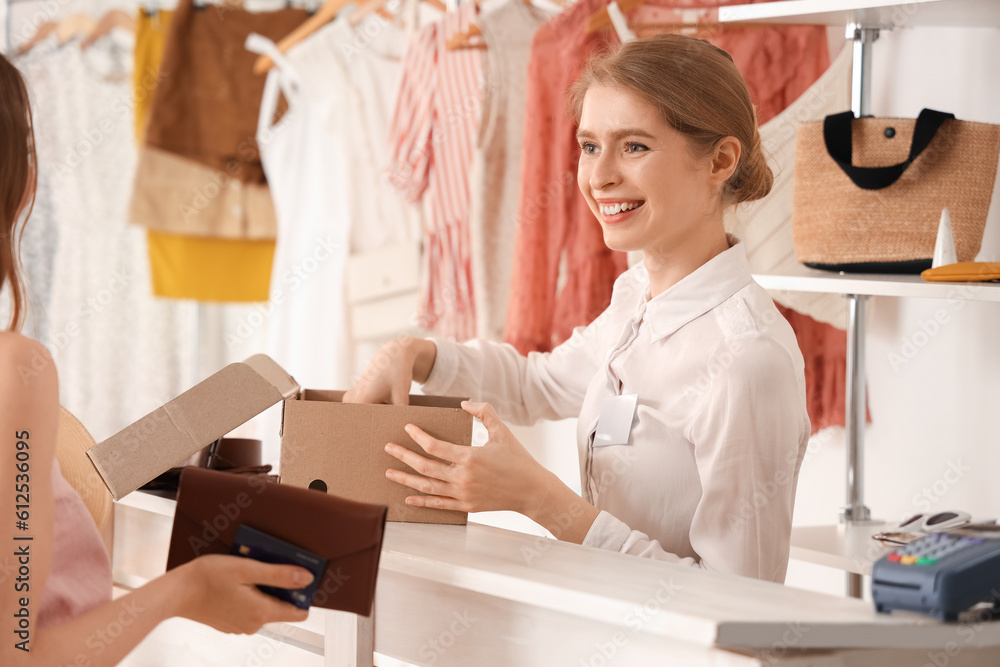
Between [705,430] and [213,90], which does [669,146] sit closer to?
[705,430]

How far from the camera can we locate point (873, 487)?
7.23ft

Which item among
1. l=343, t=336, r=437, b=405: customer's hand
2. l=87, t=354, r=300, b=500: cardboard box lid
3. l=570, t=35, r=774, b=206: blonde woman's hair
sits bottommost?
l=87, t=354, r=300, b=500: cardboard box lid

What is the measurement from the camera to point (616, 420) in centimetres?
143

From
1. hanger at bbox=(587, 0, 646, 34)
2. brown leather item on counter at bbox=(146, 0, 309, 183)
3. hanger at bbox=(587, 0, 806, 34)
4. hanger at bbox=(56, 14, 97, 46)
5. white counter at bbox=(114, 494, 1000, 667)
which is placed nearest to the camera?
white counter at bbox=(114, 494, 1000, 667)

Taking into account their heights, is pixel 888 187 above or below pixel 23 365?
above

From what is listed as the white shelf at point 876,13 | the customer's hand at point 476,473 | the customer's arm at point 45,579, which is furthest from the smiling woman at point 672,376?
the white shelf at point 876,13

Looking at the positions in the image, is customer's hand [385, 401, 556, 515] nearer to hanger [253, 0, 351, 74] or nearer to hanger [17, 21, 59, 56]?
hanger [253, 0, 351, 74]

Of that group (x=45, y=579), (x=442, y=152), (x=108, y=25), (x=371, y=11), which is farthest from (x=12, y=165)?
(x=108, y=25)

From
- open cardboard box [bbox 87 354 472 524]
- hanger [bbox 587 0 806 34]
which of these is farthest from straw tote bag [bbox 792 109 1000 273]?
open cardboard box [bbox 87 354 472 524]

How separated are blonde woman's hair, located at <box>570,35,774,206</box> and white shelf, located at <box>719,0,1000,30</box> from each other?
536mm

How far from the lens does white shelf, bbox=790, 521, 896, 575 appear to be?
1830 millimetres

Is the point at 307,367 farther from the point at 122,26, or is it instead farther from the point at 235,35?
the point at 122,26

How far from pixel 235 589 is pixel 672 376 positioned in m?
0.68

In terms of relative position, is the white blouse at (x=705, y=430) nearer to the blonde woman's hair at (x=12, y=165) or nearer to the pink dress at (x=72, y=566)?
the pink dress at (x=72, y=566)
